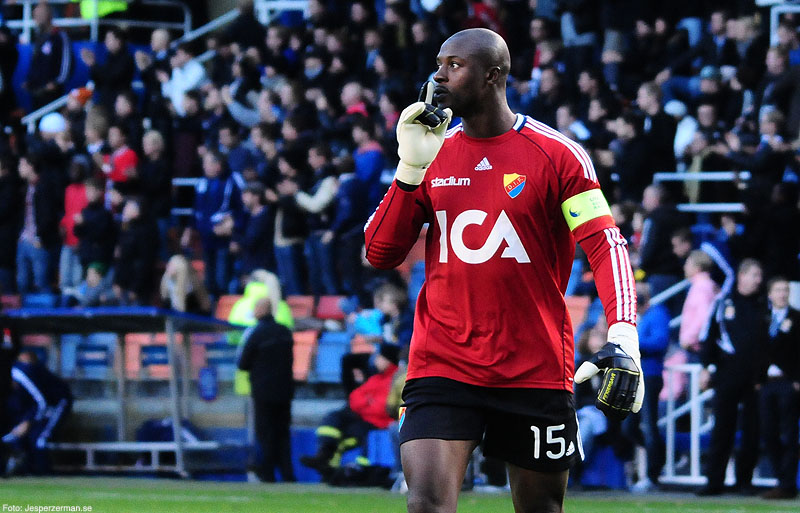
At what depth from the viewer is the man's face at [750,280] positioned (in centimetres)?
1195

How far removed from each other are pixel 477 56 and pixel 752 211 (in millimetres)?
8235

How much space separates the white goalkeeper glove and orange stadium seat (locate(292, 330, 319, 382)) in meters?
10.0

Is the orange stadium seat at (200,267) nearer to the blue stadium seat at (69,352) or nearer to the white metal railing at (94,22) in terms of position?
the blue stadium seat at (69,352)

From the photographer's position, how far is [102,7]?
21422mm

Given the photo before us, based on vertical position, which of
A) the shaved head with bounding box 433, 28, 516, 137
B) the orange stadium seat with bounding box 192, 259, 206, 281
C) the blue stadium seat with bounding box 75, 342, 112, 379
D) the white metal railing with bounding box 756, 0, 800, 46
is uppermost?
the white metal railing with bounding box 756, 0, 800, 46

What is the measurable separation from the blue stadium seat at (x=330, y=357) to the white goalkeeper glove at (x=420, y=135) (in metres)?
9.72

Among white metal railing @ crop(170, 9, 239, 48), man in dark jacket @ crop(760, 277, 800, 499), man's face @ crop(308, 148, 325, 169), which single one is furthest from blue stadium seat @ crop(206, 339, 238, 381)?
white metal railing @ crop(170, 9, 239, 48)

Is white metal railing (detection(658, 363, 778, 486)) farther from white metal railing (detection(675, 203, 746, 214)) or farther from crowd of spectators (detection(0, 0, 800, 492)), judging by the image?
white metal railing (detection(675, 203, 746, 214))

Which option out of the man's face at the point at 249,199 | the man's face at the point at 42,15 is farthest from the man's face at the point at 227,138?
the man's face at the point at 42,15

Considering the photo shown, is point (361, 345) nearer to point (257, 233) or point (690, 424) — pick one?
point (257, 233)

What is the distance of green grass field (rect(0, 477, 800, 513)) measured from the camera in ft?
36.3

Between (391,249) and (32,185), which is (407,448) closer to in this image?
(391,249)

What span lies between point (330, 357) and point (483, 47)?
32.5 feet

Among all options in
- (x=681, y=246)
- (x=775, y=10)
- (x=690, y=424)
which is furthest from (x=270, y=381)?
(x=775, y=10)
